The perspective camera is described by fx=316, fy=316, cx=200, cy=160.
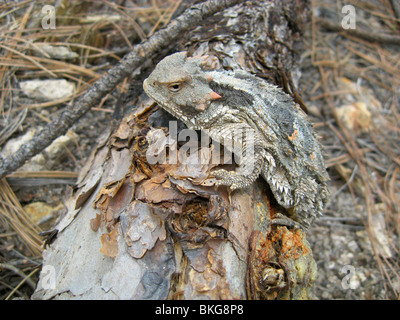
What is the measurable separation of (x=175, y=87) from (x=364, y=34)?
3.99 meters

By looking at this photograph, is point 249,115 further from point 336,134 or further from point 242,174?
point 336,134

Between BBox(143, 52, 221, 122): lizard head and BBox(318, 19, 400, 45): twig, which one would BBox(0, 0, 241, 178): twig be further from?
BBox(318, 19, 400, 45): twig

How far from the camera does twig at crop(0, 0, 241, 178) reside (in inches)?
114

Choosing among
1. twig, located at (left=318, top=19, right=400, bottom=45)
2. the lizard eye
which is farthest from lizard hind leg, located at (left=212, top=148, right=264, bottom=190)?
twig, located at (left=318, top=19, right=400, bottom=45)

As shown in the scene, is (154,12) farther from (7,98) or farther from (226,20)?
(7,98)

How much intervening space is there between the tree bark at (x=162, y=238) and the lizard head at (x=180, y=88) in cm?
22

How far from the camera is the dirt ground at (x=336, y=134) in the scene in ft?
10.3

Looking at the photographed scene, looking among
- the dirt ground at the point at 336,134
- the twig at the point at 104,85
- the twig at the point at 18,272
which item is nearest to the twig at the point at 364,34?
the dirt ground at the point at 336,134

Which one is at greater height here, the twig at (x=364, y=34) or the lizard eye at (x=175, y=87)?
the lizard eye at (x=175, y=87)

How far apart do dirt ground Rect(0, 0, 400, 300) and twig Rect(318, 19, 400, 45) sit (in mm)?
20

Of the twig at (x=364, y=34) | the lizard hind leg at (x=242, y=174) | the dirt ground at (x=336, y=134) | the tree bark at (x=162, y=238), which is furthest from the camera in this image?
the twig at (x=364, y=34)

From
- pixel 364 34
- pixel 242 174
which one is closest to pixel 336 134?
pixel 364 34

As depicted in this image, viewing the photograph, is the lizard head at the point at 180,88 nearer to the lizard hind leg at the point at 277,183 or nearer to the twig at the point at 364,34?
the lizard hind leg at the point at 277,183

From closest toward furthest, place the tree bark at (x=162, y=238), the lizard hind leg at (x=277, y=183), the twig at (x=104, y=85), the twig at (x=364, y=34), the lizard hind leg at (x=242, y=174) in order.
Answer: the tree bark at (x=162, y=238) → the lizard hind leg at (x=242, y=174) → the lizard hind leg at (x=277, y=183) → the twig at (x=104, y=85) → the twig at (x=364, y=34)
